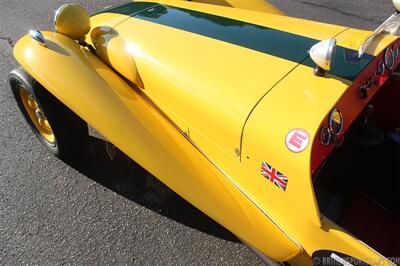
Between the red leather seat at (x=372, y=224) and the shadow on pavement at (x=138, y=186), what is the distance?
77cm

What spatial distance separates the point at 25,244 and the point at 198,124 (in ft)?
4.91

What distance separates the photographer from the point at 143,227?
8.86ft

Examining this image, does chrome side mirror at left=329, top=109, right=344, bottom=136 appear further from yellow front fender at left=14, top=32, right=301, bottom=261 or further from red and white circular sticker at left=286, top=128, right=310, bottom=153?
yellow front fender at left=14, top=32, right=301, bottom=261

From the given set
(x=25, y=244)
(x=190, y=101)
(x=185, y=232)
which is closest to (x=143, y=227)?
(x=185, y=232)

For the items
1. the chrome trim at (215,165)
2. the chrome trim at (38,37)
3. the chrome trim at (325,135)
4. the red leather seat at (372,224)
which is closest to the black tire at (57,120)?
the chrome trim at (38,37)

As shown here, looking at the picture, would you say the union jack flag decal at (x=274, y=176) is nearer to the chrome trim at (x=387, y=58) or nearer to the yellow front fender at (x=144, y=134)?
the yellow front fender at (x=144, y=134)

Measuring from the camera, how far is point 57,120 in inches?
110

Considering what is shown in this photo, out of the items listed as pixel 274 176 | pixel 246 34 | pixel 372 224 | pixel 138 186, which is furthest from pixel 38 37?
pixel 372 224

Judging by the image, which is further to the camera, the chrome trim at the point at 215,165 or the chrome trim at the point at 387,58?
the chrome trim at the point at 387,58

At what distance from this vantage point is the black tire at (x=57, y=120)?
274 cm

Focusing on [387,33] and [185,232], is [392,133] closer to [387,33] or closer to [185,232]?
[387,33]

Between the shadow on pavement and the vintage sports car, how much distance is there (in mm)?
360

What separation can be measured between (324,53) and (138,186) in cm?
179

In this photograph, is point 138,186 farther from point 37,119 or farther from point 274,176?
point 274,176
